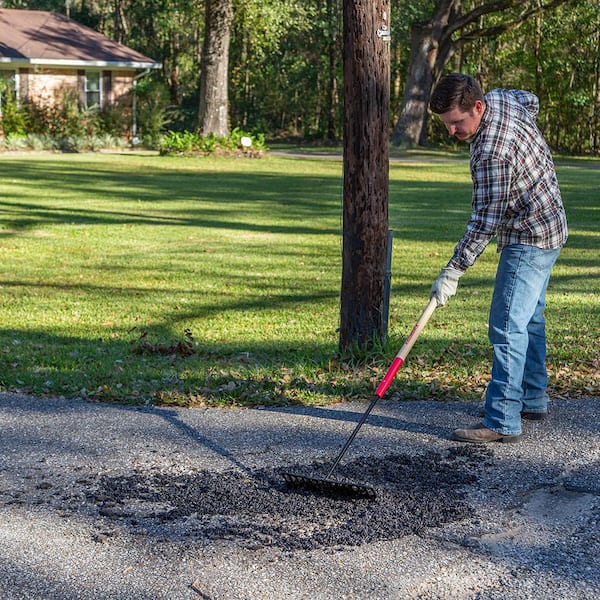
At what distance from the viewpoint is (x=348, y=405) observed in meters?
6.23

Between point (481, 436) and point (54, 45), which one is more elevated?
point (54, 45)

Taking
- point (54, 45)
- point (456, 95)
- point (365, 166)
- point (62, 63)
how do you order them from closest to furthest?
point (456, 95)
point (365, 166)
point (62, 63)
point (54, 45)

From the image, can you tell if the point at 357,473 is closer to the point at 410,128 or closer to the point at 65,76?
the point at 65,76

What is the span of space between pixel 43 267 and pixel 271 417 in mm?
7033

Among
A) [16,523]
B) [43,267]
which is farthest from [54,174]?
[16,523]

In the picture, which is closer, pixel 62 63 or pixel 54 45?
pixel 62 63

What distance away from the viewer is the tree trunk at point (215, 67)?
33.9 metres

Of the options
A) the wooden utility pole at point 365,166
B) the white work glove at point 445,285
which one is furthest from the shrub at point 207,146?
the white work glove at point 445,285

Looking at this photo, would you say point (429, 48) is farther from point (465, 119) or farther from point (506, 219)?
point (465, 119)

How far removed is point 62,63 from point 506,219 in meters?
33.3

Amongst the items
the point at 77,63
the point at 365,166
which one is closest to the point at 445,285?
the point at 365,166

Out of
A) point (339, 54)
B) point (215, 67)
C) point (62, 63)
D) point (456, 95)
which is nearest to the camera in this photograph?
point (456, 95)

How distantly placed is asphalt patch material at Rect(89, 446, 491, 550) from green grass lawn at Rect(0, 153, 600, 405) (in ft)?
4.62

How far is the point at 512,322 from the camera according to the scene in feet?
17.5
